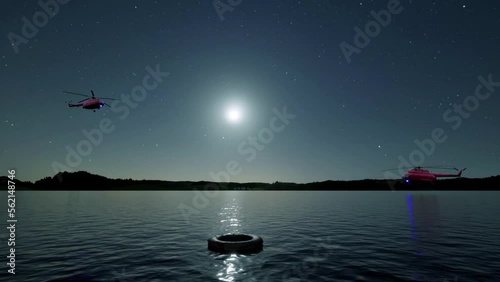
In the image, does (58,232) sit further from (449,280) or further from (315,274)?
(449,280)

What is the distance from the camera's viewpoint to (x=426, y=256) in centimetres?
2661

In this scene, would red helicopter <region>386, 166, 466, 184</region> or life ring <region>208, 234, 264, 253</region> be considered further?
red helicopter <region>386, 166, 466, 184</region>

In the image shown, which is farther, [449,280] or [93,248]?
[93,248]

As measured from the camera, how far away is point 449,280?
19562 mm

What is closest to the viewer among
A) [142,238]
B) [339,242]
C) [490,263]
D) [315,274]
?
[315,274]

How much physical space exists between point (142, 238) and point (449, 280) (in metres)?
30.9

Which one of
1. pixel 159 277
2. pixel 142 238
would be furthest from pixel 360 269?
pixel 142 238

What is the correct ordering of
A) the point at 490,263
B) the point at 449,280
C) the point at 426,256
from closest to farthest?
the point at 449,280 < the point at 490,263 < the point at 426,256

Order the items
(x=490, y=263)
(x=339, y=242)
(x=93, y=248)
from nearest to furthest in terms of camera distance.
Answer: (x=490, y=263)
(x=93, y=248)
(x=339, y=242)

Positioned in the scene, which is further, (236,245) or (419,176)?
(419,176)

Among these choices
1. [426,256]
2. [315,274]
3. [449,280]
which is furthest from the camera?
[426,256]

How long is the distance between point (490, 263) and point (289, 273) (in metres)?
16.2

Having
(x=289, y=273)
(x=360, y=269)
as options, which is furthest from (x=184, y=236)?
(x=360, y=269)

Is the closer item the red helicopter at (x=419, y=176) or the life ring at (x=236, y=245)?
the life ring at (x=236, y=245)
